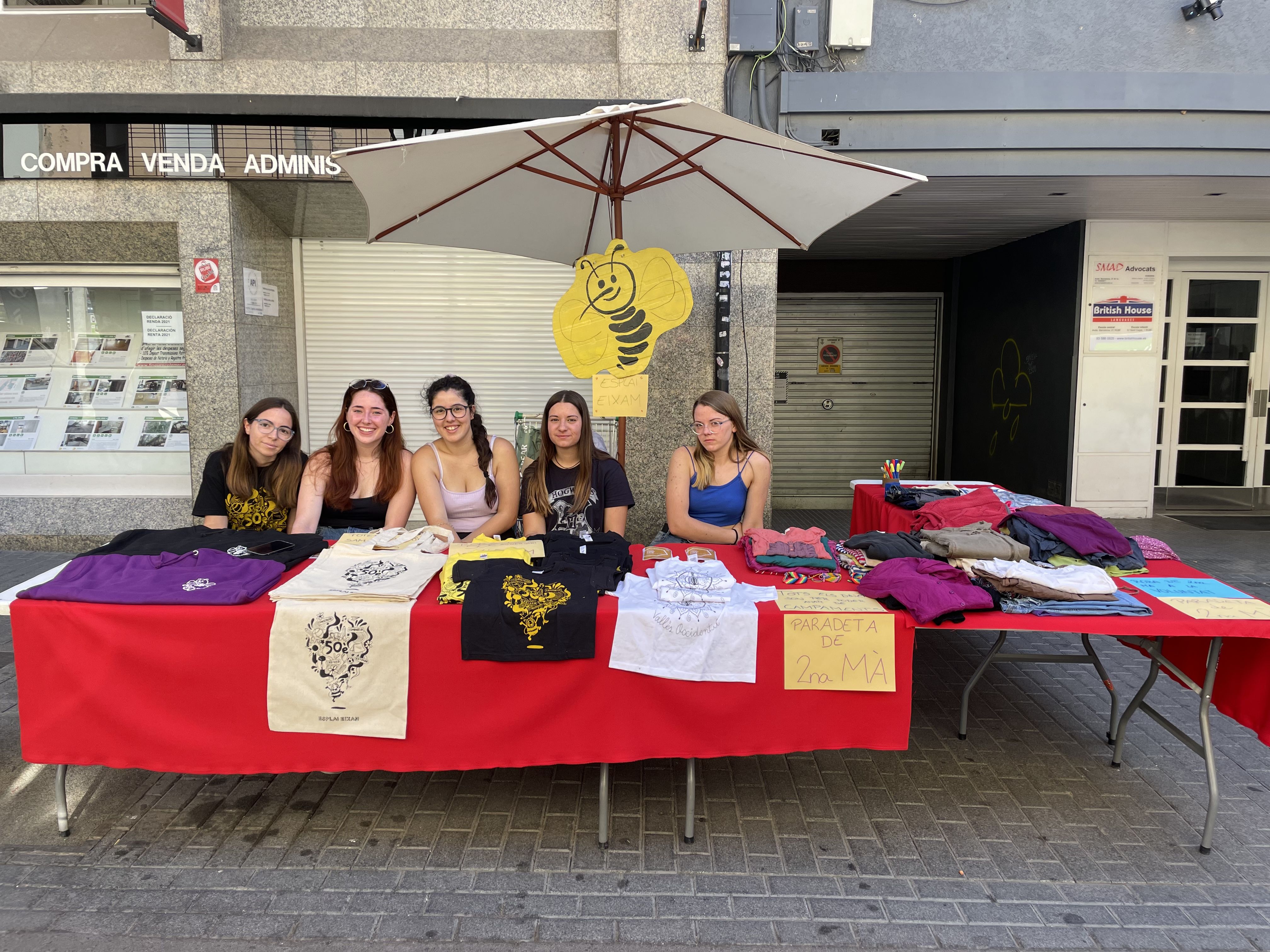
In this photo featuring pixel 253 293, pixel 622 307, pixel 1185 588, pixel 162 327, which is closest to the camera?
pixel 1185 588

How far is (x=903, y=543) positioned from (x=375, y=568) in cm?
215

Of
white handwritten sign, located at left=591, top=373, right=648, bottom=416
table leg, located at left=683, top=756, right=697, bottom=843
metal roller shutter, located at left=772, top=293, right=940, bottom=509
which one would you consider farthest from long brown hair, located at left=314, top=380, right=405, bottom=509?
metal roller shutter, located at left=772, top=293, right=940, bottom=509

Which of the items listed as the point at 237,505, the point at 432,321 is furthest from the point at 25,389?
the point at 237,505

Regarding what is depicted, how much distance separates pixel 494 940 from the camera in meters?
2.35

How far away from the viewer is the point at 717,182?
3980 mm

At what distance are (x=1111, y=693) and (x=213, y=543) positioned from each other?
13.5ft

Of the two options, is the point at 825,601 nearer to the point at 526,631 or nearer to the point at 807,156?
the point at 526,631

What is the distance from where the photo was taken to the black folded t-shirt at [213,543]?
10.3ft

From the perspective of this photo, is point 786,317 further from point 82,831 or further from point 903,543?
point 82,831

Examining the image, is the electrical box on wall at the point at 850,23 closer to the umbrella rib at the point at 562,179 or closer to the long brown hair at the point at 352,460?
the umbrella rib at the point at 562,179

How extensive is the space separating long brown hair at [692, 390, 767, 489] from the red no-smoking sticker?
14.7ft

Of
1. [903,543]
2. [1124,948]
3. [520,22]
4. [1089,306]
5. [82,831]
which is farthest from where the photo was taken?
[1089,306]

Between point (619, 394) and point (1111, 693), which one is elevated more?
point (619, 394)

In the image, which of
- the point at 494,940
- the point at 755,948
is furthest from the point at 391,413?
the point at 755,948
